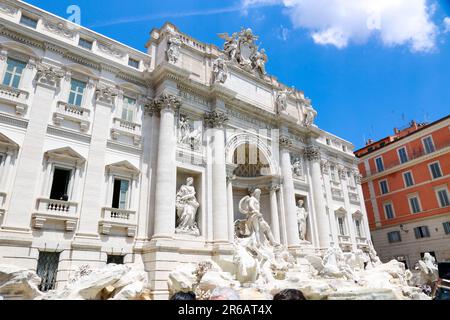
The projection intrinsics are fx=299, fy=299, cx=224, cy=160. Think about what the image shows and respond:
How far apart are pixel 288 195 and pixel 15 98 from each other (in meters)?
14.9

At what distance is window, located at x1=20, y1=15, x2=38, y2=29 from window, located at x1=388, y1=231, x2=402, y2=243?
1279 inches

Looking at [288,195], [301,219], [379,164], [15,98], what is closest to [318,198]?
[301,219]

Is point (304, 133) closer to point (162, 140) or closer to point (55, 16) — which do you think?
point (162, 140)

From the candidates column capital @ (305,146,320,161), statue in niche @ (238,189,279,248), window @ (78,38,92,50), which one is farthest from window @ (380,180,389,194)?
window @ (78,38,92,50)

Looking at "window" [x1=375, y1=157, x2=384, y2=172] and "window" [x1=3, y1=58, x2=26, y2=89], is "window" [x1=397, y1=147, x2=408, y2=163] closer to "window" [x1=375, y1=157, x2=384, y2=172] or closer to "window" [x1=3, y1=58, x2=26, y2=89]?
"window" [x1=375, y1=157, x2=384, y2=172]

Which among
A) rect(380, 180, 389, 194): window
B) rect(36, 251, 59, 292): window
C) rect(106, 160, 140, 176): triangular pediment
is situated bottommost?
rect(36, 251, 59, 292): window

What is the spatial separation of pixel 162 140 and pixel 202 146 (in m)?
2.65

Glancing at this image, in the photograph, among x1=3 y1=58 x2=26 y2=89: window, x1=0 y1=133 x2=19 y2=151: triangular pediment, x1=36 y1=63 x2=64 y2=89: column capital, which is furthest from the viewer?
x1=36 y1=63 x2=64 y2=89: column capital

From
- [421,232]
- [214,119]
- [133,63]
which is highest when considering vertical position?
[133,63]

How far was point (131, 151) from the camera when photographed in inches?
558

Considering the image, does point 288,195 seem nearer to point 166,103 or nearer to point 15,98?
point 166,103

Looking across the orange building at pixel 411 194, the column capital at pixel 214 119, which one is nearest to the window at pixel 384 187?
the orange building at pixel 411 194

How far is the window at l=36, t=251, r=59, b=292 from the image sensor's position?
10648mm
